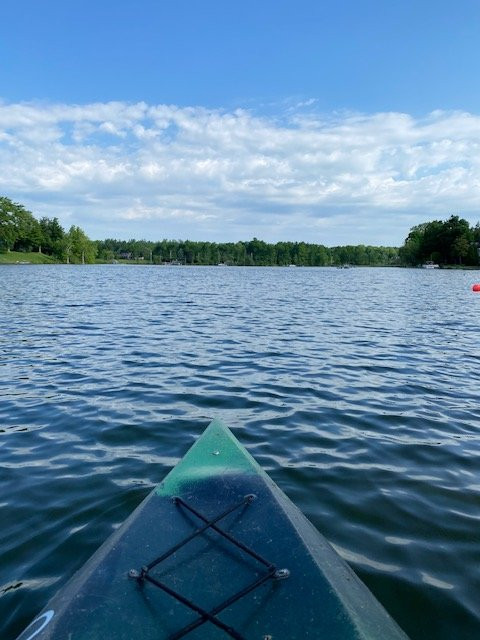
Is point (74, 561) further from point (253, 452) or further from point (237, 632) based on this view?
point (253, 452)

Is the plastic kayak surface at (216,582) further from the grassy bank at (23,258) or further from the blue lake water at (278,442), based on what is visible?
the grassy bank at (23,258)

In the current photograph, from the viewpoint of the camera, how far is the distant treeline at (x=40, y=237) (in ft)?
427

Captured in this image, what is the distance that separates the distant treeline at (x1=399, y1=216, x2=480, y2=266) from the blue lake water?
5328 inches

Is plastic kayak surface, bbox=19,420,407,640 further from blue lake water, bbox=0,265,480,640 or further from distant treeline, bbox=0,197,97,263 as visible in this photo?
distant treeline, bbox=0,197,97,263

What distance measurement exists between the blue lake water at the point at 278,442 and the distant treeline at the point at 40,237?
12930 cm

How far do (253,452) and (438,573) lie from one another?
9.98ft

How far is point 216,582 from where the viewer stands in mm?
3264

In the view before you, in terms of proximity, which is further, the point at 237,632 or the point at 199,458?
the point at 199,458

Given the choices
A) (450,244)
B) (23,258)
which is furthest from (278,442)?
(450,244)

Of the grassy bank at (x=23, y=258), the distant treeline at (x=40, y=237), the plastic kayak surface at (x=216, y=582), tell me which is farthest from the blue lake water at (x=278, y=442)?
the distant treeline at (x=40, y=237)

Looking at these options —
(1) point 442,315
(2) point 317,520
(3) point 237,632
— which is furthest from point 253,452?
(1) point 442,315

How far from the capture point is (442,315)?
25000 millimetres

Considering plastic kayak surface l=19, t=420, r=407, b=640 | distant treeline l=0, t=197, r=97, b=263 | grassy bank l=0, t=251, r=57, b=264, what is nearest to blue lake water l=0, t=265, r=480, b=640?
plastic kayak surface l=19, t=420, r=407, b=640

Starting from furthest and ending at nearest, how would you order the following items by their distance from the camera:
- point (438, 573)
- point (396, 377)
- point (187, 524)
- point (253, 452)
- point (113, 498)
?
point (396, 377) < point (253, 452) < point (113, 498) < point (438, 573) < point (187, 524)
